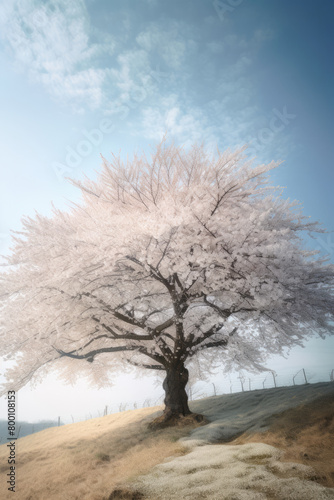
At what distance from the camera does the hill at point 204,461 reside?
3449 millimetres

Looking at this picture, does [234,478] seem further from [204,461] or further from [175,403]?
[175,403]

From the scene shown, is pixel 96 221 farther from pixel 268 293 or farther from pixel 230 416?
pixel 230 416

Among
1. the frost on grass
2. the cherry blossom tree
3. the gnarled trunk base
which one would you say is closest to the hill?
the frost on grass

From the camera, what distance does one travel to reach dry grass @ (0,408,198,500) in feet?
15.7

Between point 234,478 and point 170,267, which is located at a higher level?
point 170,267

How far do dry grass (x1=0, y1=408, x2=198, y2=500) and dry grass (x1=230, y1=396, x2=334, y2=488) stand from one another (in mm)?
2178

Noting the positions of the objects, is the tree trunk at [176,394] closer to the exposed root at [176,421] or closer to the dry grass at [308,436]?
the exposed root at [176,421]

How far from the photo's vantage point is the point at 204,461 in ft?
15.1

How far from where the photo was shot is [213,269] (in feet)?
24.0

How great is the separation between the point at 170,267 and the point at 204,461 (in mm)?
4575

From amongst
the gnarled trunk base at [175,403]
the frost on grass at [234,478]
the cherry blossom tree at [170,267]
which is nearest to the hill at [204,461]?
the frost on grass at [234,478]

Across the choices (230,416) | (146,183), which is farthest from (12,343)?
(230,416)

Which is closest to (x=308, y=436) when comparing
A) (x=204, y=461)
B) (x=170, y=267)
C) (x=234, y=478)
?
(x=204, y=461)

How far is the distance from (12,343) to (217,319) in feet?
22.8
